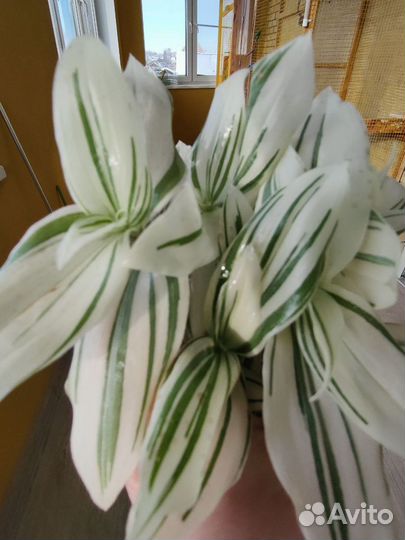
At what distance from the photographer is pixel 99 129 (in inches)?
7.0

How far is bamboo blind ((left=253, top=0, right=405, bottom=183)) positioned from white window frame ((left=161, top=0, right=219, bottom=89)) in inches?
51.3

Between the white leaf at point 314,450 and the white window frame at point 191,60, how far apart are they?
3652mm

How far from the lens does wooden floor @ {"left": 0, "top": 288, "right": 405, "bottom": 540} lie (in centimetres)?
72

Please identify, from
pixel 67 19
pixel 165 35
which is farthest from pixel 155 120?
pixel 165 35

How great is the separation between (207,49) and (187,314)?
164 inches

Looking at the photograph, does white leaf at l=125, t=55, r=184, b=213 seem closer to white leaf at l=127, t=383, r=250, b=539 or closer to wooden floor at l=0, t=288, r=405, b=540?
white leaf at l=127, t=383, r=250, b=539

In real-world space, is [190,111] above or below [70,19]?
below

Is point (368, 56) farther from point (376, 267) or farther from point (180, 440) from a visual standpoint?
point (180, 440)

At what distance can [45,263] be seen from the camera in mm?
182

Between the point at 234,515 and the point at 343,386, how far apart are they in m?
0.16

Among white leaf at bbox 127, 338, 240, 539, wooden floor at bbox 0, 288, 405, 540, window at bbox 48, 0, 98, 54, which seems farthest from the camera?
window at bbox 48, 0, 98, 54

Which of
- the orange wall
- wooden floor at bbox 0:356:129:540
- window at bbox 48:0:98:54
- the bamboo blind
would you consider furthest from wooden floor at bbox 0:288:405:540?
the orange wall

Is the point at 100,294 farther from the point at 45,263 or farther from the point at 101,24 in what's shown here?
the point at 101,24

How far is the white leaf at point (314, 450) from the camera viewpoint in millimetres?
181
